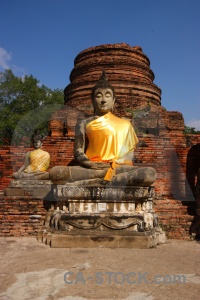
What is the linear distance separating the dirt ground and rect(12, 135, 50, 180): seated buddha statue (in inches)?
109

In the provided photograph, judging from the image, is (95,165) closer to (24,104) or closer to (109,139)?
(109,139)

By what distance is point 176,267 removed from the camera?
2719mm

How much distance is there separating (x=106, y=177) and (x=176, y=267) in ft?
5.18

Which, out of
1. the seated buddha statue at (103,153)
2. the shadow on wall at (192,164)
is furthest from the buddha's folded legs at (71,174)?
the shadow on wall at (192,164)

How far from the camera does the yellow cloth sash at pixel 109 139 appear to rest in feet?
14.6

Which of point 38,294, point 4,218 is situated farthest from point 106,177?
point 38,294

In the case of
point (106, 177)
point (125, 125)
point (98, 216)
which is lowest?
point (98, 216)

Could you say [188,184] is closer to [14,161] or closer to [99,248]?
[99,248]

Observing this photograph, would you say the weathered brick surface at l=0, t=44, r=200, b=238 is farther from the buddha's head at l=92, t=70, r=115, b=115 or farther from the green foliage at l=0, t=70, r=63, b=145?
the green foliage at l=0, t=70, r=63, b=145

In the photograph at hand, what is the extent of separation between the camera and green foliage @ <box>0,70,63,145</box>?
1862 cm

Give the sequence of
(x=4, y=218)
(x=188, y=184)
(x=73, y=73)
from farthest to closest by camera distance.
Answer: (x=73, y=73)
(x=188, y=184)
(x=4, y=218)

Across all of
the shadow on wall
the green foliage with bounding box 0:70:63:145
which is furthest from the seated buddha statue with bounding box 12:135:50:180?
the green foliage with bounding box 0:70:63:145

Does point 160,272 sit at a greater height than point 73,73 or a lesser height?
lesser

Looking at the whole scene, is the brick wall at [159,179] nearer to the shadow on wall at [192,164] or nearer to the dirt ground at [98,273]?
the shadow on wall at [192,164]
